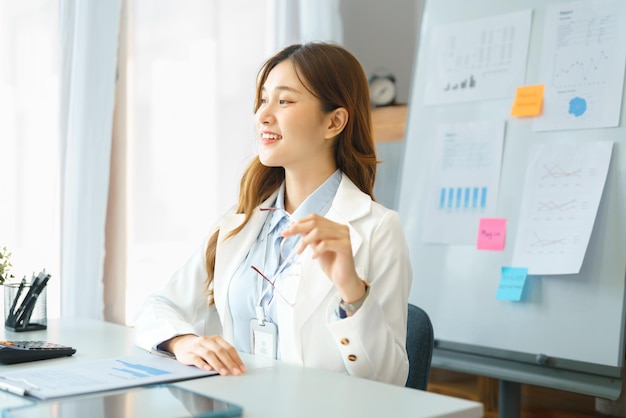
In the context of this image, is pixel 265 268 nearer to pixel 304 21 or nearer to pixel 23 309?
pixel 23 309

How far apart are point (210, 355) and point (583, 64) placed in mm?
1591

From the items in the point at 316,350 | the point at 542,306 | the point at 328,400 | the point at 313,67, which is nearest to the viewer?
the point at 328,400

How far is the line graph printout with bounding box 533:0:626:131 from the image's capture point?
2.34m

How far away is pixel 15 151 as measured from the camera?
239 centimetres

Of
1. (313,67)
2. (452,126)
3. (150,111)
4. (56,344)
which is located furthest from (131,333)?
(452,126)

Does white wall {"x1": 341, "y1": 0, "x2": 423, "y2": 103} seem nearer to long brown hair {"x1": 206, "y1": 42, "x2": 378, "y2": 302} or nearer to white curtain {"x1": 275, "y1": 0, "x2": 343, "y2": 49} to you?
white curtain {"x1": 275, "y1": 0, "x2": 343, "y2": 49}

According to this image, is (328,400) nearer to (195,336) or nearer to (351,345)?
(351,345)

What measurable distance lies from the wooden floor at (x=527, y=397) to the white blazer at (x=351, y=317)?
1456mm

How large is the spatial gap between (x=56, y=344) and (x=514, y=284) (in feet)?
4.60

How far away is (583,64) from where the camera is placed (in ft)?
7.91

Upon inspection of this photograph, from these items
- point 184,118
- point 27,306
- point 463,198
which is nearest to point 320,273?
point 27,306

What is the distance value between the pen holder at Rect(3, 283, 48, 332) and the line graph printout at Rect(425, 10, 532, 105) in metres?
1.52

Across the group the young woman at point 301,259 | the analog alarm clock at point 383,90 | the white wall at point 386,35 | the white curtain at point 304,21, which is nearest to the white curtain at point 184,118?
the white curtain at point 304,21

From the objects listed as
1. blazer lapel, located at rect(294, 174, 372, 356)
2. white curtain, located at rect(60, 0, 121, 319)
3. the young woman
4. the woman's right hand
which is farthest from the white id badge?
white curtain, located at rect(60, 0, 121, 319)
